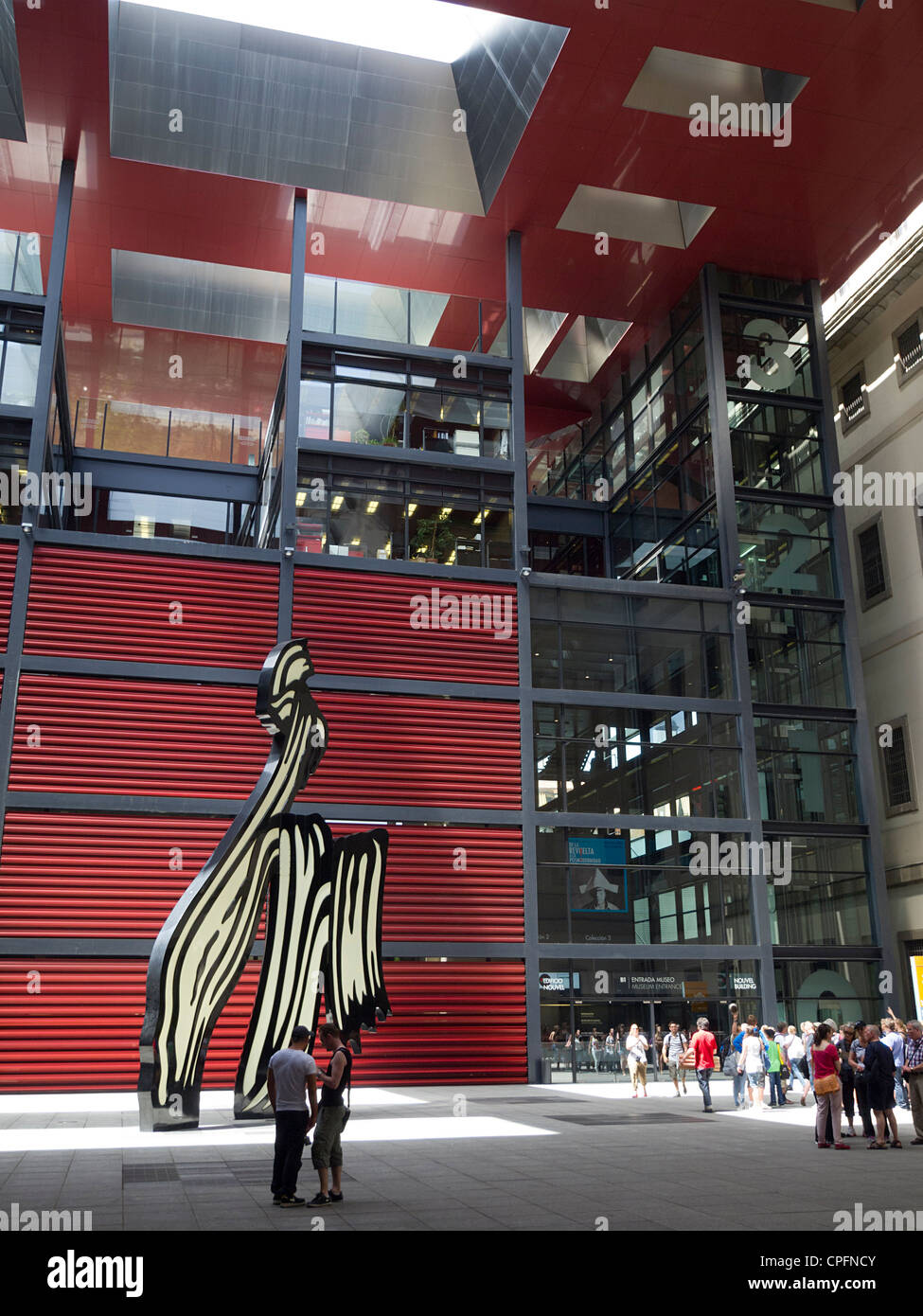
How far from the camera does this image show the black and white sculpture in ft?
49.1

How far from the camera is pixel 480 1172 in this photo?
38.2 ft

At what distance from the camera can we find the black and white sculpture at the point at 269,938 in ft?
49.1

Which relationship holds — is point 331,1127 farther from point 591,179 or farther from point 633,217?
point 633,217

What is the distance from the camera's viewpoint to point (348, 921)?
653 inches

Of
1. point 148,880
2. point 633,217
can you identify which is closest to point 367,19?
point 633,217

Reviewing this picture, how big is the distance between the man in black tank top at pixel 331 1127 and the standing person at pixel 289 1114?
0.40ft

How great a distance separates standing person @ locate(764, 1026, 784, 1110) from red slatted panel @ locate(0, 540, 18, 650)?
60.3 feet

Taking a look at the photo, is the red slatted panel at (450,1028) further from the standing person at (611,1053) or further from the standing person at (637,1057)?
the standing person at (637,1057)

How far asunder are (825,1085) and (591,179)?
2417 centimetres

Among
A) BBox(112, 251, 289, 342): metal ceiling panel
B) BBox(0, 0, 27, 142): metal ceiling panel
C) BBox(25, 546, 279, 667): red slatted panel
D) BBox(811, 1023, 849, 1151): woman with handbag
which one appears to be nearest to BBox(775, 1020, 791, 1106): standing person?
BBox(811, 1023, 849, 1151): woman with handbag

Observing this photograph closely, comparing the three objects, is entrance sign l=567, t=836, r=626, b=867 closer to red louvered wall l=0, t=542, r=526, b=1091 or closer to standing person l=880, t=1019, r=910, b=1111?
red louvered wall l=0, t=542, r=526, b=1091
